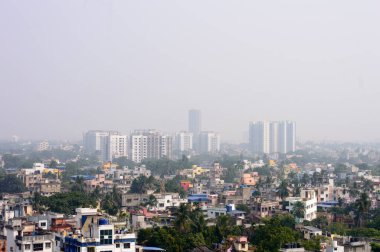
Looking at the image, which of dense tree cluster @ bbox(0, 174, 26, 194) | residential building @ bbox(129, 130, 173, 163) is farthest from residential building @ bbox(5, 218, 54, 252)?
residential building @ bbox(129, 130, 173, 163)

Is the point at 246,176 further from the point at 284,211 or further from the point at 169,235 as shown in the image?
the point at 169,235

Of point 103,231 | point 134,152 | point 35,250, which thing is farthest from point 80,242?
point 134,152

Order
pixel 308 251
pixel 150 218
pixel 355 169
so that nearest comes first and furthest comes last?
1. pixel 308 251
2. pixel 150 218
3. pixel 355 169

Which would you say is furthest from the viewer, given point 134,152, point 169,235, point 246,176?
point 134,152

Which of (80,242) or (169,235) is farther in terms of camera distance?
(169,235)

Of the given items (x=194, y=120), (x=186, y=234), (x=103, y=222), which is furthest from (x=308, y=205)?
(x=194, y=120)

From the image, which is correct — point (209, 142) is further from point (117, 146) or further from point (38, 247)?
point (38, 247)

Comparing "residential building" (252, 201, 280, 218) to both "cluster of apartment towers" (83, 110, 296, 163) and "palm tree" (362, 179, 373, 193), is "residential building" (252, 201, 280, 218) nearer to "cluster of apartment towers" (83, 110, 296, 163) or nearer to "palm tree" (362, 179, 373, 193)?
"palm tree" (362, 179, 373, 193)
